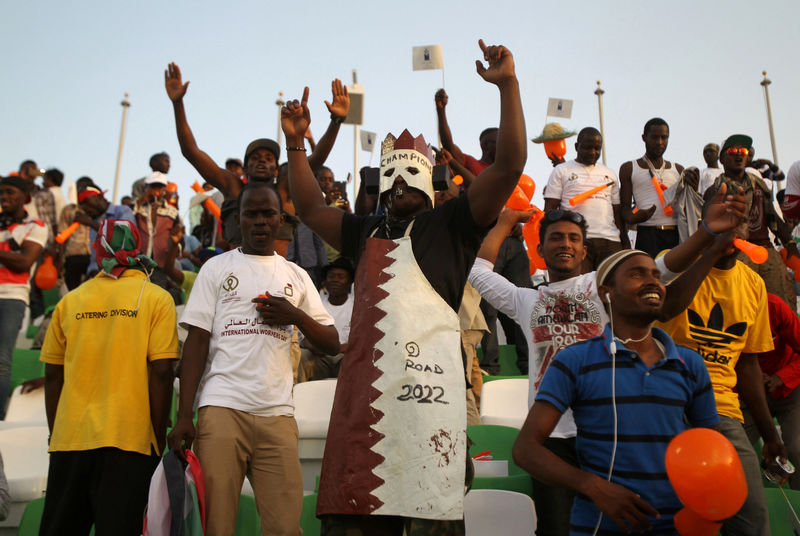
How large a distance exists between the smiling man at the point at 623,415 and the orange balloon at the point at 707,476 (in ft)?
0.48

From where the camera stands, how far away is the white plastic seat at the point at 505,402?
196 inches

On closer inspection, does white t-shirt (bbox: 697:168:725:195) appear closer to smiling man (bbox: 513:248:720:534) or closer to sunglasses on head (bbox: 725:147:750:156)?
Answer: sunglasses on head (bbox: 725:147:750:156)

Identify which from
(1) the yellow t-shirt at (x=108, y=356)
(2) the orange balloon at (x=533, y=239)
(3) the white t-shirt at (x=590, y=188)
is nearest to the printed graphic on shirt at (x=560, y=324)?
(1) the yellow t-shirt at (x=108, y=356)

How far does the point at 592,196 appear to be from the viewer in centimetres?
715

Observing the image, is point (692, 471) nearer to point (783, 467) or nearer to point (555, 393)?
point (555, 393)

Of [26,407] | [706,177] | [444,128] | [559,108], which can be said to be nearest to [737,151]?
[706,177]

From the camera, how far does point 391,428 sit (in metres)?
2.34

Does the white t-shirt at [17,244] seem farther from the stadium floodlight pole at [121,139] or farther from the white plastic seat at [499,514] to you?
the stadium floodlight pole at [121,139]

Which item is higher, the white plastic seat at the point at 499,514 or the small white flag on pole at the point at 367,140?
the small white flag on pole at the point at 367,140

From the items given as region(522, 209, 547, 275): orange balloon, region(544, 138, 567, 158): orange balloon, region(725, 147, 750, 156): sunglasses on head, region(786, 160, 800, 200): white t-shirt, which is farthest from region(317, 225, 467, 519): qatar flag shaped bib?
region(544, 138, 567, 158): orange balloon

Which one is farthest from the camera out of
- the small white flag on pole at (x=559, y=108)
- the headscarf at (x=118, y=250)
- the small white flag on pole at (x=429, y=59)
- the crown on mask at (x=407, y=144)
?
the small white flag on pole at (x=559, y=108)

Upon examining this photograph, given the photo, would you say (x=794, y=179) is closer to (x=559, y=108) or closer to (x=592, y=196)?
(x=592, y=196)

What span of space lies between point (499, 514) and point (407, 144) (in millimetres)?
1972

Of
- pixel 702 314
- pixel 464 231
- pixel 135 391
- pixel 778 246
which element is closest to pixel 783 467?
pixel 702 314
